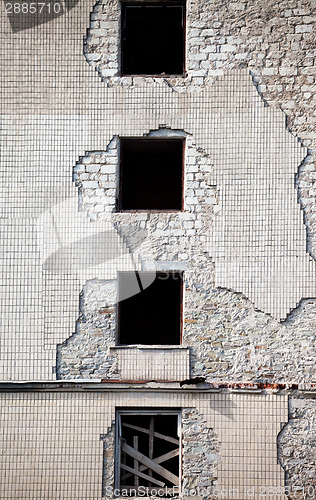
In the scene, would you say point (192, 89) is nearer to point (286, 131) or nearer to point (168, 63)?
point (286, 131)

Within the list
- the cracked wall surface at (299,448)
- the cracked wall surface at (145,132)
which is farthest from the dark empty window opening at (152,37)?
the cracked wall surface at (299,448)

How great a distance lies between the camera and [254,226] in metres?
9.45

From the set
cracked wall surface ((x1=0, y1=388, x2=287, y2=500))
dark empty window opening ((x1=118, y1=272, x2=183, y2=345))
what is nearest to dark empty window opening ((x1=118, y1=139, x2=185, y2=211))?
dark empty window opening ((x1=118, y1=272, x2=183, y2=345))

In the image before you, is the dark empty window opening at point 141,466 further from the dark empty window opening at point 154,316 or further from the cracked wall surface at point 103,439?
the dark empty window opening at point 154,316

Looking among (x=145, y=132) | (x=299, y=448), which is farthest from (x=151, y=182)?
(x=299, y=448)

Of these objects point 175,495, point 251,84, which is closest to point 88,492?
point 175,495

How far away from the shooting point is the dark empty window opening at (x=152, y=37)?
33.6ft

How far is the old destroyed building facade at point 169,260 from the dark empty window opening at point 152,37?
130mm

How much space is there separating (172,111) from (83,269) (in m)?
2.76

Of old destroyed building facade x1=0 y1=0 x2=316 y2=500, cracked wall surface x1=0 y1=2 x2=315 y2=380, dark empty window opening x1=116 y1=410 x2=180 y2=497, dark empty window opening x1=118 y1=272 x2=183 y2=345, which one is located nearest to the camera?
old destroyed building facade x1=0 y1=0 x2=316 y2=500

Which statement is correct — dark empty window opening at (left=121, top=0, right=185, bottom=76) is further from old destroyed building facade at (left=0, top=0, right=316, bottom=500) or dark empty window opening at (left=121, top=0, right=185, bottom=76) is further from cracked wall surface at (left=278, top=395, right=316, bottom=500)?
cracked wall surface at (left=278, top=395, right=316, bottom=500)

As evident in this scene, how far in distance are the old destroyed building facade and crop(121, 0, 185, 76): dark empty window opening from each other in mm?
130

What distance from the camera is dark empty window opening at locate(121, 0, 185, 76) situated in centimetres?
1025

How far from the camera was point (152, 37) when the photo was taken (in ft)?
38.8
